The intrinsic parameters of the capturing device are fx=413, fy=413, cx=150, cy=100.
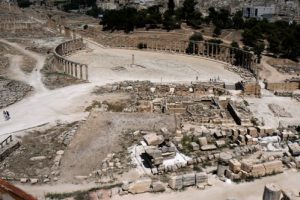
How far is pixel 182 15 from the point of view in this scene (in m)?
84.4

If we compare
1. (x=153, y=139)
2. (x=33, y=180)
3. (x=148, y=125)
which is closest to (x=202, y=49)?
(x=148, y=125)

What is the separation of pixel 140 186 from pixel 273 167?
797 centimetres

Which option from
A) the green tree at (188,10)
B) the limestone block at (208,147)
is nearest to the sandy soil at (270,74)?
the limestone block at (208,147)

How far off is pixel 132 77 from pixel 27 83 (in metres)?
12.6

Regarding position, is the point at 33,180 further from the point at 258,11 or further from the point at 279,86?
the point at 258,11

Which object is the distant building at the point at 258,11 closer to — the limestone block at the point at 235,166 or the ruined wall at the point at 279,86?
the ruined wall at the point at 279,86

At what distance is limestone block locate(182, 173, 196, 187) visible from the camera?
22375 millimetres

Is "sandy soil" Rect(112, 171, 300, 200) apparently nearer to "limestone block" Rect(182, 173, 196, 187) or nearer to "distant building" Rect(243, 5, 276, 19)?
"limestone block" Rect(182, 173, 196, 187)

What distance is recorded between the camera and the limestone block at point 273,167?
78.2 feet

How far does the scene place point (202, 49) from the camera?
66.2 meters

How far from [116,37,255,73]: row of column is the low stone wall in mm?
7685

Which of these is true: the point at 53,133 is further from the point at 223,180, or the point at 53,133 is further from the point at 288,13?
the point at 288,13

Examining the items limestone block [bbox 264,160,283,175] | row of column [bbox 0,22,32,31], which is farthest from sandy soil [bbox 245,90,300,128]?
row of column [bbox 0,22,32,31]

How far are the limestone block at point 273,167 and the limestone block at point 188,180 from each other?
14.8 feet
